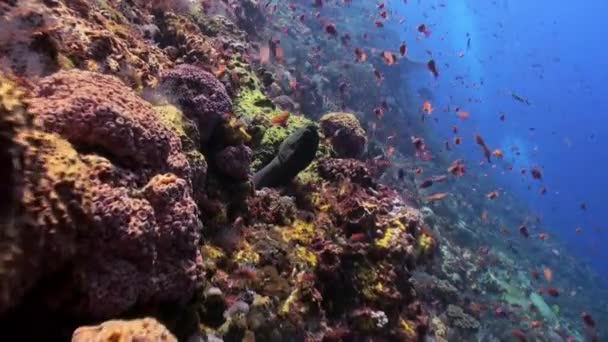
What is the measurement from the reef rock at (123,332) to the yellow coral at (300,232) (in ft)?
11.4

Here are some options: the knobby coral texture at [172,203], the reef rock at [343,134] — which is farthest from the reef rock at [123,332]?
the reef rock at [343,134]

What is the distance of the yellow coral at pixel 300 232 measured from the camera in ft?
19.2

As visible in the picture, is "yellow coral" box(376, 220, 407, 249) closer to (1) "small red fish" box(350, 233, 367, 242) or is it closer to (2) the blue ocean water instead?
(1) "small red fish" box(350, 233, 367, 242)

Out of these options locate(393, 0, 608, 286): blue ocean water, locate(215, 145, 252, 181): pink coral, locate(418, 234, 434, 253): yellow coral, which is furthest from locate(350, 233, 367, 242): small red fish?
locate(393, 0, 608, 286): blue ocean water

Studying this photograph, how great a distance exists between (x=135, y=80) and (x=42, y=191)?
10.5 feet

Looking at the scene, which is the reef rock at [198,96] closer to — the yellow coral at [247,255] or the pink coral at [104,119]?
the yellow coral at [247,255]

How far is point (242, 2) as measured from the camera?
1675 cm

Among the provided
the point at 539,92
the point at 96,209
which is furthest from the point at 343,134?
the point at 539,92

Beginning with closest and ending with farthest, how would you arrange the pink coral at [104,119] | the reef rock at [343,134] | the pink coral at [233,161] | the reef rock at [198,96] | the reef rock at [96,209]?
the reef rock at [96,209]
the pink coral at [104,119]
the reef rock at [198,96]
the pink coral at [233,161]
the reef rock at [343,134]

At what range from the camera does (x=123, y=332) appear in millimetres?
2223

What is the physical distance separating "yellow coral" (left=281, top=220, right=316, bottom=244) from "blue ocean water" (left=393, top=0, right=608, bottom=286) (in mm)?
58760

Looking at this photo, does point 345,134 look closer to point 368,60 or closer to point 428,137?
point 368,60

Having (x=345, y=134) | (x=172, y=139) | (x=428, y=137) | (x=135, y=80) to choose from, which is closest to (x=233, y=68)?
(x=345, y=134)

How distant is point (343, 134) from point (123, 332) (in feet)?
23.7
